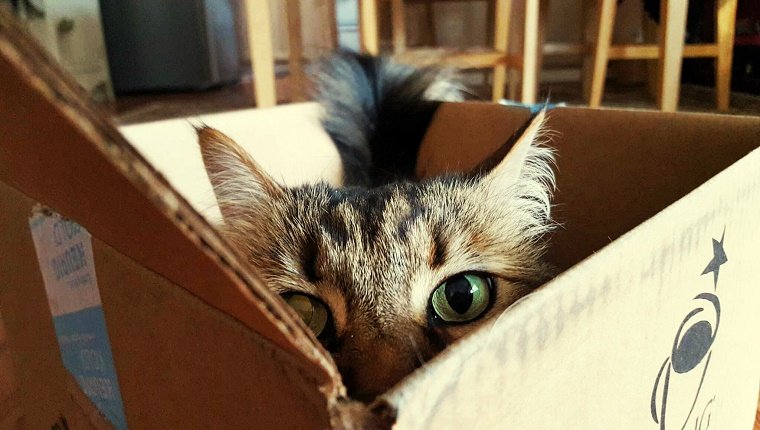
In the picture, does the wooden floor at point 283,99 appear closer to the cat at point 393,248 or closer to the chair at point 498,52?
the chair at point 498,52

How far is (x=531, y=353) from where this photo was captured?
14.2 inches

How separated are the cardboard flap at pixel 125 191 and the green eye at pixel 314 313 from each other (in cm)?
32

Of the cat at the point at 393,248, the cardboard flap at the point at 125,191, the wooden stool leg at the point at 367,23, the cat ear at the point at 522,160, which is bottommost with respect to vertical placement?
the cat at the point at 393,248

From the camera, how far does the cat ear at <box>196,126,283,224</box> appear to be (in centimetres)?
76

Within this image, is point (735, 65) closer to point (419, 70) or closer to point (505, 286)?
point (419, 70)

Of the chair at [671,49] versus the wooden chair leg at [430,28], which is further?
the wooden chair leg at [430,28]

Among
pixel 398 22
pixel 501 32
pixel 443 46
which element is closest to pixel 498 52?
pixel 501 32

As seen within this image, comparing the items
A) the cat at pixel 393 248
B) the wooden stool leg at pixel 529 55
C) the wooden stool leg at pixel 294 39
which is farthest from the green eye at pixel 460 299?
Result: the wooden stool leg at pixel 294 39

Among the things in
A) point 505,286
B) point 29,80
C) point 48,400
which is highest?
point 29,80

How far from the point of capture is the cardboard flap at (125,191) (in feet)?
0.75

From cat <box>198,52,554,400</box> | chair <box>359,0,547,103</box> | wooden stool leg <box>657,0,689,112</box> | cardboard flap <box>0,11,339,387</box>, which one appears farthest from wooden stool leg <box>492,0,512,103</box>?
cardboard flap <box>0,11,339,387</box>

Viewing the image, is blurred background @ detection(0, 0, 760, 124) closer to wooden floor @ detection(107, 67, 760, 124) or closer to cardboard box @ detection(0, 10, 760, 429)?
wooden floor @ detection(107, 67, 760, 124)

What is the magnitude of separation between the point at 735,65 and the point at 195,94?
12.1 ft

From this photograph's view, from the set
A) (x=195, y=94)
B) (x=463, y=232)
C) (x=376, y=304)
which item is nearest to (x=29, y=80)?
(x=376, y=304)
